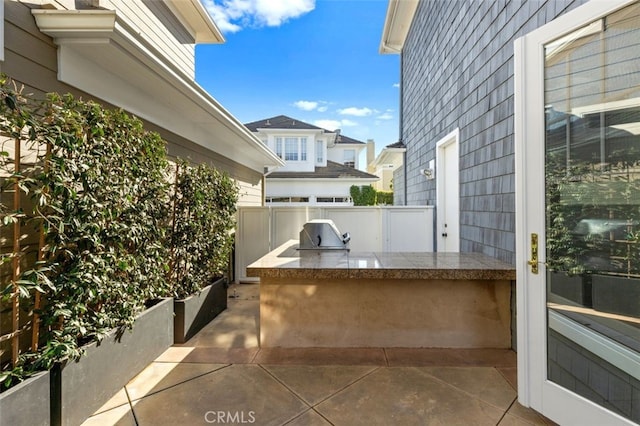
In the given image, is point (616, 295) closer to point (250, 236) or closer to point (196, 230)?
point (196, 230)

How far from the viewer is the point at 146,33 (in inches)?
160

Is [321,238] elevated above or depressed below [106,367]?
above

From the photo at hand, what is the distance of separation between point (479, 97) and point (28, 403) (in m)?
4.75

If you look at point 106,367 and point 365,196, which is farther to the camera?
point 365,196

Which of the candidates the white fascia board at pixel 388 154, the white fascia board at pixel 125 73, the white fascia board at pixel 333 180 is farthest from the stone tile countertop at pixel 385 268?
the white fascia board at pixel 333 180

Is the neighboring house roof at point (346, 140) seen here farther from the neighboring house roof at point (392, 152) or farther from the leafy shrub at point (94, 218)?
the leafy shrub at point (94, 218)

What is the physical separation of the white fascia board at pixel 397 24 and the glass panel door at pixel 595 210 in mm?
5792

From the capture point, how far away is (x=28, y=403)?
173 centimetres

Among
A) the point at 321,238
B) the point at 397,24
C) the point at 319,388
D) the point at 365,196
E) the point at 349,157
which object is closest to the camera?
the point at 319,388

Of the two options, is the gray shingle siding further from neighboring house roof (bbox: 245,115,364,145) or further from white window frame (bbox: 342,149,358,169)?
white window frame (bbox: 342,149,358,169)

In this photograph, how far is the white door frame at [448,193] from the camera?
4484 millimetres

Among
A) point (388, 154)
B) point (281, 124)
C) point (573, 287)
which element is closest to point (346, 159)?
point (281, 124)

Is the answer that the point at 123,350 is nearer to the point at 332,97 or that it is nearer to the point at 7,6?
the point at 7,6

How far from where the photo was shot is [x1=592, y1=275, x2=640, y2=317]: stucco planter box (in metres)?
1.74
